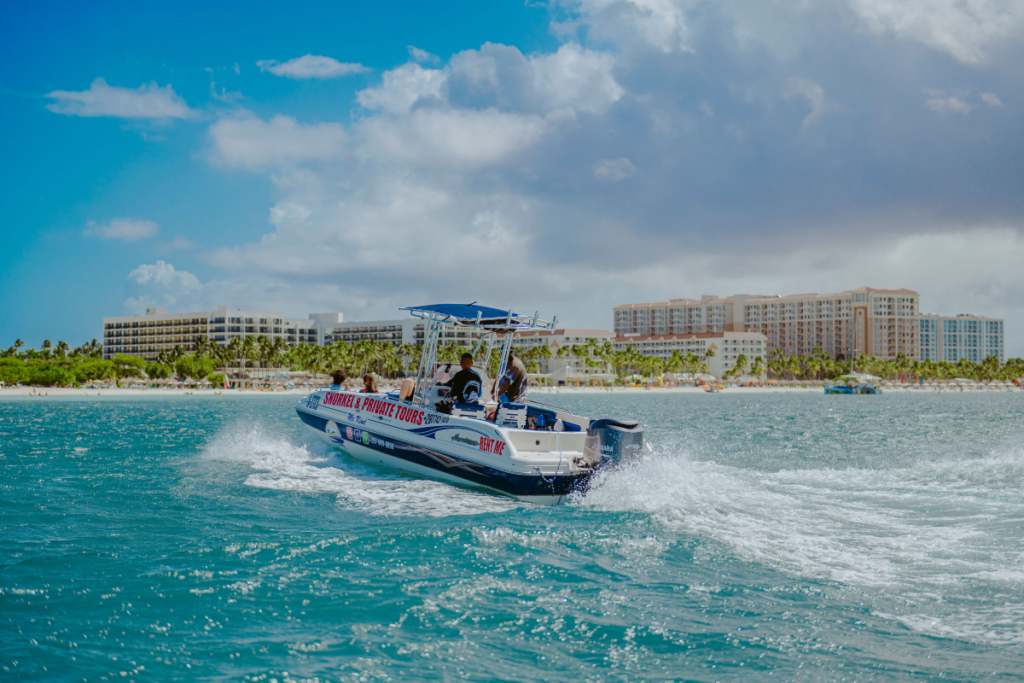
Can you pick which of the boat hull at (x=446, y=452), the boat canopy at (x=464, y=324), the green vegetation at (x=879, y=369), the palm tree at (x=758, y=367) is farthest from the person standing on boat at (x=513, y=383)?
the green vegetation at (x=879, y=369)

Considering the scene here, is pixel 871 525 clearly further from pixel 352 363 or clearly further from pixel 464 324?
pixel 352 363

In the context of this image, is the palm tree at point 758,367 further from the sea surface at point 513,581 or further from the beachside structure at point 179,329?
the sea surface at point 513,581

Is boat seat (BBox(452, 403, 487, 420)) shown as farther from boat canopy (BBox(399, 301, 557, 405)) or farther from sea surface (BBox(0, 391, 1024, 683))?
sea surface (BBox(0, 391, 1024, 683))

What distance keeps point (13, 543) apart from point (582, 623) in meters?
6.62

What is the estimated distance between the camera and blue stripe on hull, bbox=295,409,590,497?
1067 centimetres

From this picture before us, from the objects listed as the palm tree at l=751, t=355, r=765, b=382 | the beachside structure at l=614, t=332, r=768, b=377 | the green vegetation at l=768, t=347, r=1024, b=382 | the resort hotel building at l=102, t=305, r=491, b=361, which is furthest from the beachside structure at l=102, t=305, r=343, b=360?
the green vegetation at l=768, t=347, r=1024, b=382

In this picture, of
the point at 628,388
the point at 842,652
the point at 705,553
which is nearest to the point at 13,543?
the point at 705,553

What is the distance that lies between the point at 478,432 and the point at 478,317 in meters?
2.14

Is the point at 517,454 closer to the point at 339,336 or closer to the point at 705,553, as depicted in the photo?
the point at 705,553

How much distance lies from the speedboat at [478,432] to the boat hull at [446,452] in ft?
0.05

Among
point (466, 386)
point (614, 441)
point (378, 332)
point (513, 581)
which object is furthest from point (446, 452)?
point (378, 332)

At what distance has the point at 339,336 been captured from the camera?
178125 millimetres

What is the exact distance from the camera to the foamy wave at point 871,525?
638cm

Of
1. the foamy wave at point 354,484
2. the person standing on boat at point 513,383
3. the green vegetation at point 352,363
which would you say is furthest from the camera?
the green vegetation at point 352,363
